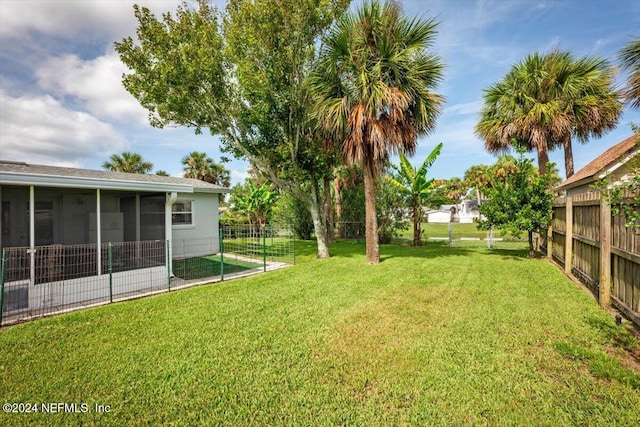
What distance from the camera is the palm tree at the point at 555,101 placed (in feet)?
39.0

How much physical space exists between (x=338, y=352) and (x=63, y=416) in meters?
3.09

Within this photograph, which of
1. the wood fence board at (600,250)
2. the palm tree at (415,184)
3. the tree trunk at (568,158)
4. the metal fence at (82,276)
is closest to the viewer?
the wood fence board at (600,250)

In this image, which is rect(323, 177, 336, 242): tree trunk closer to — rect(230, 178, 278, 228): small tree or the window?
rect(230, 178, 278, 228): small tree

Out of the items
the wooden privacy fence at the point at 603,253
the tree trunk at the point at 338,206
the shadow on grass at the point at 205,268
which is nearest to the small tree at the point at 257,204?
the tree trunk at the point at 338,206

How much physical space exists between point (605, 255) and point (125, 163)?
32156 mm

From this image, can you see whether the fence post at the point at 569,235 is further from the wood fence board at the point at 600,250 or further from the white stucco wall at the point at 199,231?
the white stucco wall at the point at 199,231

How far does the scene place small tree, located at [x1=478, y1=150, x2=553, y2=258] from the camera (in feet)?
34.3

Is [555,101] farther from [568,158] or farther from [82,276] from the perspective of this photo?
[82,276]

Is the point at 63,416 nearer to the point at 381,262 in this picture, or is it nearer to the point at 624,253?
the point at 624,253

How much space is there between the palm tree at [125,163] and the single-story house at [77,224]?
1963 centimetres

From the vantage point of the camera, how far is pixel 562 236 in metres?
9.51

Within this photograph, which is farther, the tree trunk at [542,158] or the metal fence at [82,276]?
the tree trunk at [542,158]

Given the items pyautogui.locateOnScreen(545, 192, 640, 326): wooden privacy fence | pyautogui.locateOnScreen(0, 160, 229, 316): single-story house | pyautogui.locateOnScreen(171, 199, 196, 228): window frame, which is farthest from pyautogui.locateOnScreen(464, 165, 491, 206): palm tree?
pyautogui.locateOnScreen(0, 160, 229, 316): single-story house

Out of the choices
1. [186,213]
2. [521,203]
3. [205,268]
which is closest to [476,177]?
[521,203]
